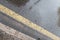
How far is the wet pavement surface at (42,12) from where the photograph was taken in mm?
3976

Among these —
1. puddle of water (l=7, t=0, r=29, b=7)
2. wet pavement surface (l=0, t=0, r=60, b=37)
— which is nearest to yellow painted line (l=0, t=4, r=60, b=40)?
wet pavement surface (l=0, t=0, r=60, b=37)

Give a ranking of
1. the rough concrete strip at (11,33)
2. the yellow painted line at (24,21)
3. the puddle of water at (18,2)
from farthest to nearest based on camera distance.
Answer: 1. the puddle of water at (18,2)
2. the yellow painted line at (24,21)
3. the rough concrete strip at (11,33)

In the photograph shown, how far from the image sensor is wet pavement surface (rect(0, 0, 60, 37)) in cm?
398

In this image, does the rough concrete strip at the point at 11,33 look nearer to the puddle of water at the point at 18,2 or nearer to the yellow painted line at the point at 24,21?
the yellow painted line at the point at 24,21

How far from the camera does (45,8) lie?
4.14 meters

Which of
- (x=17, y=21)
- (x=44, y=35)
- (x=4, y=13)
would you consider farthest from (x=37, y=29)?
(x=4, y=13)

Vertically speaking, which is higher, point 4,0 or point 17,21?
point 4,0

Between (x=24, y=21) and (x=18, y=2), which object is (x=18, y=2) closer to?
(x=18, y=2)

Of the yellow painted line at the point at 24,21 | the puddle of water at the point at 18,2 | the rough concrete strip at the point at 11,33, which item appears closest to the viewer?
the rough concrete strip at the point at 11,33

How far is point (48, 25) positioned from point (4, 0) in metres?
1.20

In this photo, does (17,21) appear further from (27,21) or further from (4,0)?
(4,0)

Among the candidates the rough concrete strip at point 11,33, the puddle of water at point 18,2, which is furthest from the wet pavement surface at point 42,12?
the rough concrete strip at point 11,33

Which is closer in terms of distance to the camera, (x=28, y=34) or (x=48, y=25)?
(x=28, y=34)

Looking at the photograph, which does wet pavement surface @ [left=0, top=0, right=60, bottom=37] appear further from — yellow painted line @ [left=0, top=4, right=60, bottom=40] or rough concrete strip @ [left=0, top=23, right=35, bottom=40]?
rough concrete strip @ [left=0, top=23, right=35, bottom=40]
